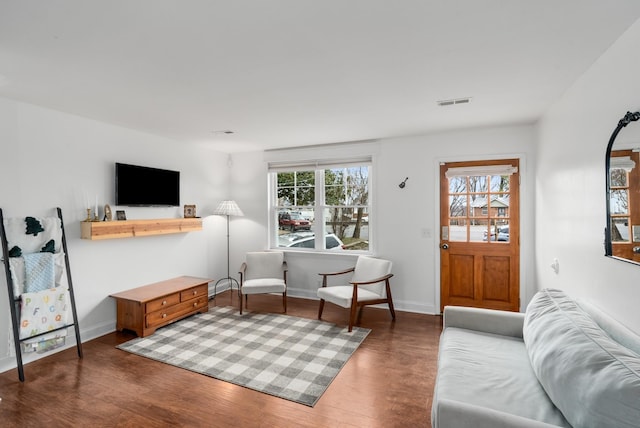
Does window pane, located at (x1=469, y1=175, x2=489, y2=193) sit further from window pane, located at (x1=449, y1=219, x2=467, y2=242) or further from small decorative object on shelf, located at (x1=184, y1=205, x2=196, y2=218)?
small decorative object on shelf, located at (x1=184, y1=205, x2=196, y2=218)

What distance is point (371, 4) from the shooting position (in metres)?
1.54

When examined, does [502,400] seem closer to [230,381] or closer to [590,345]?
[590,345]

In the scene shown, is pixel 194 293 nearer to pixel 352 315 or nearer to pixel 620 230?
pixel 352 315

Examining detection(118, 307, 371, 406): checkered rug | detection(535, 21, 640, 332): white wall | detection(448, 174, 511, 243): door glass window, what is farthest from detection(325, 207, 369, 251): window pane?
detection(535, 21, 640, 332): white wall

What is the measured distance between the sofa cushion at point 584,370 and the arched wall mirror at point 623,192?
444 millimetres

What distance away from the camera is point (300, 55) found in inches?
81.0

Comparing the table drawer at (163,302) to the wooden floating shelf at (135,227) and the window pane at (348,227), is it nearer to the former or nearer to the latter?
the wooden floating shelf at (135,227)

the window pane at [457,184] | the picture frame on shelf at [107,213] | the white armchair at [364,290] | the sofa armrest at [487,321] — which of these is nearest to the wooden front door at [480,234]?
the window pane at [457,184]

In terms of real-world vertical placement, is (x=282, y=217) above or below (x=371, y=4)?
below

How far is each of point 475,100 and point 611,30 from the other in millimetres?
1142

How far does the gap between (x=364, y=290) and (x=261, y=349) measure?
1.48 meters

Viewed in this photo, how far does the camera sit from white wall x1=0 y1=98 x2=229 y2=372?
113 inches

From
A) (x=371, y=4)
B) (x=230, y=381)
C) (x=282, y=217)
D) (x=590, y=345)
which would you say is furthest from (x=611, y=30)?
(x=282, y=217)

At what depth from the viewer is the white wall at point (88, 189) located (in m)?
2.86
